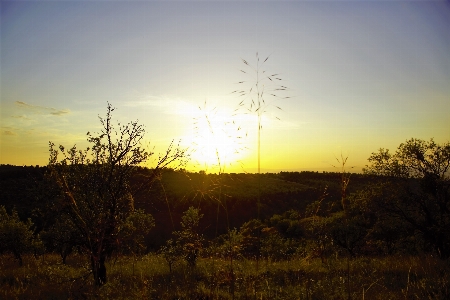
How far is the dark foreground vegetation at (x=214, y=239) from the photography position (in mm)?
5583

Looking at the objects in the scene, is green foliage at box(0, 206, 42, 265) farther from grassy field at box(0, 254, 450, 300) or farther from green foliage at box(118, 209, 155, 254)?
green foliage at box(118, 209, 155, 254)

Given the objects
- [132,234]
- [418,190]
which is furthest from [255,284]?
[418,190]

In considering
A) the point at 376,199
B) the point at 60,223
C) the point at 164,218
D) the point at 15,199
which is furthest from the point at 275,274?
the point at 15,199

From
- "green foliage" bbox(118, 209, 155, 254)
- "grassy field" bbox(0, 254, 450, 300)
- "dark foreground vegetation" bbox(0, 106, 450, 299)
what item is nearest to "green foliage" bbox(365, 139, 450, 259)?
"dark foreground vegetation" bbox(0, 106, 450, 299)

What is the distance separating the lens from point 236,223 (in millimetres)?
47844

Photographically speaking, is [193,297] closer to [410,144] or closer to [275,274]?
[275,274]

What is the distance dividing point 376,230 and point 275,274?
11373 mm

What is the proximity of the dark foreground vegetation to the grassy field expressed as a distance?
5cm

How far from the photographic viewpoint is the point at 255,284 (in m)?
5.77

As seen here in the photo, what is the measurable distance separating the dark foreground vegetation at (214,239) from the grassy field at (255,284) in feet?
0.17

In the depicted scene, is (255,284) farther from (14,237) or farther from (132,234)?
(14,237)

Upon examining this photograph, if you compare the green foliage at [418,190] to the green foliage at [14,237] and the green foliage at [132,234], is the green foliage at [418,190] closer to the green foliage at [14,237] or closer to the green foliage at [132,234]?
the green foliage at [132,234]

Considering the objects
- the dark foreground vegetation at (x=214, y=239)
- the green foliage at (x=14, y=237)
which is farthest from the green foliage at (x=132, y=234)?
the green foliage at (x=14, y=237)

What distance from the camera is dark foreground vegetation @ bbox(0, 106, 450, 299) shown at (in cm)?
558
